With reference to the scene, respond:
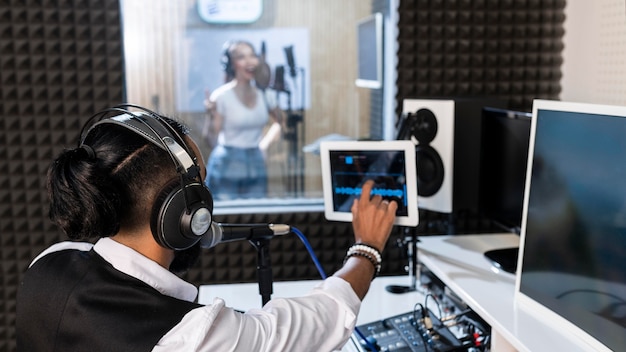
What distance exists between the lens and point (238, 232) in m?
1.52

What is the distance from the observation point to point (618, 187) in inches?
50.0

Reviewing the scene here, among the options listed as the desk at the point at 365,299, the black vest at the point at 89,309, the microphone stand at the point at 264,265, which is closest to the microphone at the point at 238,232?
the microphone stand at the point at 264,265

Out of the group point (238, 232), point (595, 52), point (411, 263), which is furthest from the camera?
point (595, 52)

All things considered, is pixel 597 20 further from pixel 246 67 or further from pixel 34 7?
pixel 34 7

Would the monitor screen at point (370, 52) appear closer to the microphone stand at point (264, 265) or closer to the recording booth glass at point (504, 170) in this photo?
the recording booth glass at point (504, 170)

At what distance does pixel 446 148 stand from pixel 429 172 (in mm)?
97

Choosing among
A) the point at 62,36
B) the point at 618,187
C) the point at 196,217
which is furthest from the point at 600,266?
the point at 62,36

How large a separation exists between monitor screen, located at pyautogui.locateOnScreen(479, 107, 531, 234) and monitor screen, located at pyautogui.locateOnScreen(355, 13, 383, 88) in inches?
25.3

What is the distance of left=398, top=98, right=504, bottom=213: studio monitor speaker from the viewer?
217cm

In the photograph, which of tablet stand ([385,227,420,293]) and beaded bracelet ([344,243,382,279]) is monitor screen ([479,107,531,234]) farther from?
beaded bracelet ([344,243,382,279])

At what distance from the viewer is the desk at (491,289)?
1.43m

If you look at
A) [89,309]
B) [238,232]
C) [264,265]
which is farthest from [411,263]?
[89,309]

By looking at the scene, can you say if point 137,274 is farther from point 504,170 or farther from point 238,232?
point 504,170

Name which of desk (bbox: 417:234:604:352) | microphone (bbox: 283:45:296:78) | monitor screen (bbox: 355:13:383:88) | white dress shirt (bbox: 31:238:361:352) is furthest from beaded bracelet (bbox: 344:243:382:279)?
microphone (bbox: 283:45:296:78)
